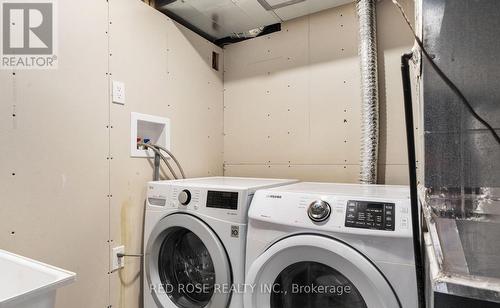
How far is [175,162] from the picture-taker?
5.85 feet

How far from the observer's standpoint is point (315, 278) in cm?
114

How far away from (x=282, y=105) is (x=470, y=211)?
142 centimetres

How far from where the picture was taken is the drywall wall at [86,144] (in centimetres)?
110

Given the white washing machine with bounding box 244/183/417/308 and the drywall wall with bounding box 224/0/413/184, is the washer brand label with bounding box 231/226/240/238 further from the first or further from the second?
the drywall wall with bounding box 224/0/413/184

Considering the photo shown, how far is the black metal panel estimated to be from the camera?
0.79 meters

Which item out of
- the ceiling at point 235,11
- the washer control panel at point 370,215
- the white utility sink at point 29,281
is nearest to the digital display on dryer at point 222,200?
the washer control panel at point 370,215

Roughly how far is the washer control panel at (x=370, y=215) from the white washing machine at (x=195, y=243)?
1.51 feet

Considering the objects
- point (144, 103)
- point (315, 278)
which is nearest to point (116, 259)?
point (144, 103)

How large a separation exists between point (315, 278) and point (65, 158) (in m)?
1.20

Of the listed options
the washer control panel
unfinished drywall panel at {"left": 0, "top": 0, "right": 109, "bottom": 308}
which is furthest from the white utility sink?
the washer control panel

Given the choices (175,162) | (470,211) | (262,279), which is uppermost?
(175,162)

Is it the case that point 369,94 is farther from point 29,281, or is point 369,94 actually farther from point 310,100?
point 29,281

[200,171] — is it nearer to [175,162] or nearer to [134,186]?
[175,162]

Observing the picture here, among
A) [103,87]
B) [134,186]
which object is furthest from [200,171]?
[103,87]
